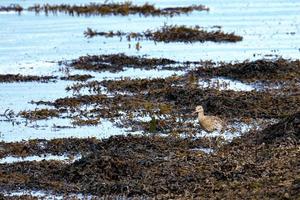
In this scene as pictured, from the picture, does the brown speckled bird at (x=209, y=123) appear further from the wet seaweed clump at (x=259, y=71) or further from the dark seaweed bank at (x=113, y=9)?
the dark seaweed bank at (x=113, y=9)

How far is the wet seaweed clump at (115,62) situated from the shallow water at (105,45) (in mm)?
715

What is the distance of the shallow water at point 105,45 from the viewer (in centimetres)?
1987

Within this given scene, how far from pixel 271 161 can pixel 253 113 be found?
5525mm

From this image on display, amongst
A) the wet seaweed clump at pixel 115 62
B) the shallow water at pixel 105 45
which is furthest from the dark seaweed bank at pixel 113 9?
the wet seaweed clump at pixel 115 62

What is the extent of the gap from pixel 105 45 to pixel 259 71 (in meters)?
12.2

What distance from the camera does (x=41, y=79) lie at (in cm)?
2494

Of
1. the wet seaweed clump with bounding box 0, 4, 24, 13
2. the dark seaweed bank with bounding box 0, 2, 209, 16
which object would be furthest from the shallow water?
the wet seaweed clump with bounding box 0, 4, 24, 13

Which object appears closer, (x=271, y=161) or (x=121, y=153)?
(x=271, y=161)

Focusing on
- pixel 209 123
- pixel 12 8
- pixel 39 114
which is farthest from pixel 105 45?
pixel 12 8

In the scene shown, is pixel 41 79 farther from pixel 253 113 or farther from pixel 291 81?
pixel 253 113

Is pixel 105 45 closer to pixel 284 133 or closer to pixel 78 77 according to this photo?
pixel 78 77

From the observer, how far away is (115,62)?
1091 inches

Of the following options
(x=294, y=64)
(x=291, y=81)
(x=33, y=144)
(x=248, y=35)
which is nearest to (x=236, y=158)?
(x=33, y=144)

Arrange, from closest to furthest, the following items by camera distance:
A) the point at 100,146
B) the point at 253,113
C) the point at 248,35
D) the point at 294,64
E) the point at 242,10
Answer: the point at 100,146 < the point at 253,113 < the point at 294,64 < the point at 248,35 < the point at 242,10
